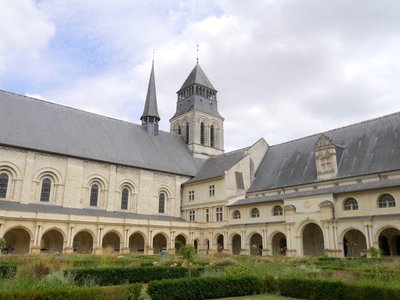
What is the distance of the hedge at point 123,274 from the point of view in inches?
575

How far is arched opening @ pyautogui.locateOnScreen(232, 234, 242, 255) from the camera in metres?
39.2

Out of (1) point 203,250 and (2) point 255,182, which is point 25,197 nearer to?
(1) point 203,250

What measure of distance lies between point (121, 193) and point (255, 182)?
15.0 metres

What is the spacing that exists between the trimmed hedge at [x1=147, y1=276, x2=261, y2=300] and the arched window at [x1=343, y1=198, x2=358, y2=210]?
17.8 meters

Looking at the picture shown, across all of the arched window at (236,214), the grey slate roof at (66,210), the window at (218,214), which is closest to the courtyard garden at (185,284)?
the grey slate roof at (66,210)

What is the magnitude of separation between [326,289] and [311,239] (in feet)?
72.9

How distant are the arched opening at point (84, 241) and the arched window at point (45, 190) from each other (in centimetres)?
454

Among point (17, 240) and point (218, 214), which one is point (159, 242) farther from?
point (17, 240)

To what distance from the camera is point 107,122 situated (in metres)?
43.4

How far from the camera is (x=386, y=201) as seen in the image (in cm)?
2738

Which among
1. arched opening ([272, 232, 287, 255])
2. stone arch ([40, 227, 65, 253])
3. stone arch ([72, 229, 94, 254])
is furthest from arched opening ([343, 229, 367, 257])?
stone arch ([40, 227, 65, 253])

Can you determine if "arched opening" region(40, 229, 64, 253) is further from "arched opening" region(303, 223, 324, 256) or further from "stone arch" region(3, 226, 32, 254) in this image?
"arched opening" region(303, 223, 324, 256)

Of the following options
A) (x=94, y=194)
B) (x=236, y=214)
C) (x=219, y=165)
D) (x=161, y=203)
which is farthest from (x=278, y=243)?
(x=94, y=194)

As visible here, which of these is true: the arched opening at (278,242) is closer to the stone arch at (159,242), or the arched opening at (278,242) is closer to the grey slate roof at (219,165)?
the grey slate roof at (219,165)
